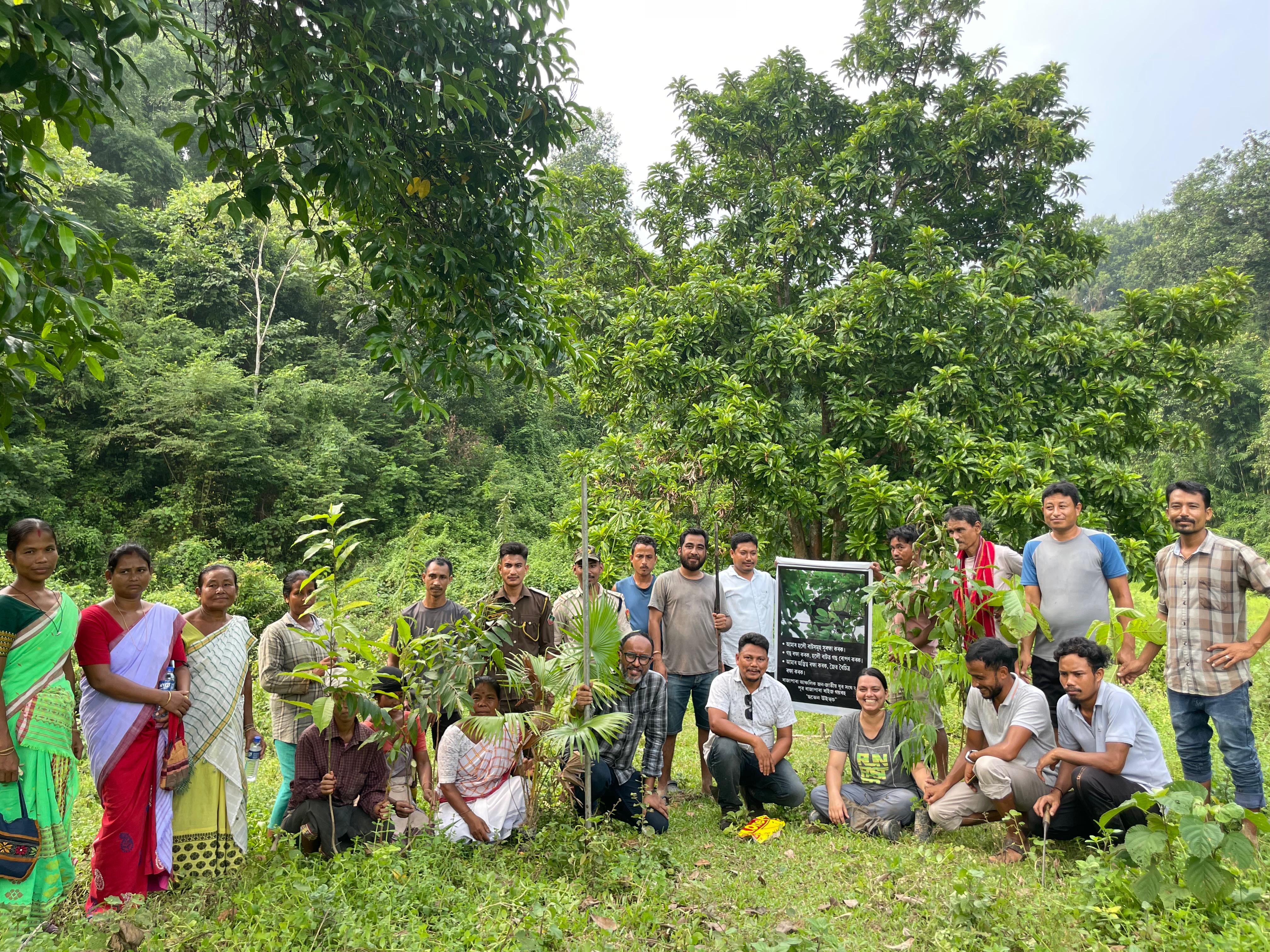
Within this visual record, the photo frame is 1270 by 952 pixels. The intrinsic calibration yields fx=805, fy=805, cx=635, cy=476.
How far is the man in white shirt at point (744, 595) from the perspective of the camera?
6.33 m

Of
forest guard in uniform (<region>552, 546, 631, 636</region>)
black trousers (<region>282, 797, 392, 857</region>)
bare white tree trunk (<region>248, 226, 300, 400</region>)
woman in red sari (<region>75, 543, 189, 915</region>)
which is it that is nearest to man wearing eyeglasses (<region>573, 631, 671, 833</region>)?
forest guard in uniform (<region>552, 546, 631, 636</region>)

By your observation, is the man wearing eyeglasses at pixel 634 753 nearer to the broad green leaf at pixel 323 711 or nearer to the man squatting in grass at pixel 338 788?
the man squatting in grass at pixel 338 788

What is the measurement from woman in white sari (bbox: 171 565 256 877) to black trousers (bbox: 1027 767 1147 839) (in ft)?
14.0

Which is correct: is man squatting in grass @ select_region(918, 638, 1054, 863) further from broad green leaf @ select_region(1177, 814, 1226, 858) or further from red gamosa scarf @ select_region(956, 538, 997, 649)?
broad green leaf @ select_region(1177, 814, 1226, 858)

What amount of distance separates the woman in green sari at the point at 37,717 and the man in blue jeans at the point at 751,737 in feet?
11.7

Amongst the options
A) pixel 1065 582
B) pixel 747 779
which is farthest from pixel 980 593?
pixel 747 779

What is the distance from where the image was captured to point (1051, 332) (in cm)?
844

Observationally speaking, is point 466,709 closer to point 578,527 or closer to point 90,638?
point 90,638

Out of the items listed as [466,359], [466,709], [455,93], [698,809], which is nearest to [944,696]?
[698,809]

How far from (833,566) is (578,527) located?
294 centimetres

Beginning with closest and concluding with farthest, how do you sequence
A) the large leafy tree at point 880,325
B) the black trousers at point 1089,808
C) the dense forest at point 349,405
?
the black trousers at point 1089,808
the large leafy tree at point 880,325
the dense forest at point 349,405

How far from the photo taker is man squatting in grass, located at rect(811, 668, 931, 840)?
4.93 metres

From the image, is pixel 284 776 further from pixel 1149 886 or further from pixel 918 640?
pixel 1149 886

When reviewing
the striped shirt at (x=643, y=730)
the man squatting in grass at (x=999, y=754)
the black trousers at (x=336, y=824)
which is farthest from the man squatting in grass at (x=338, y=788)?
the man squatting in grass at (x=999, y=754)
